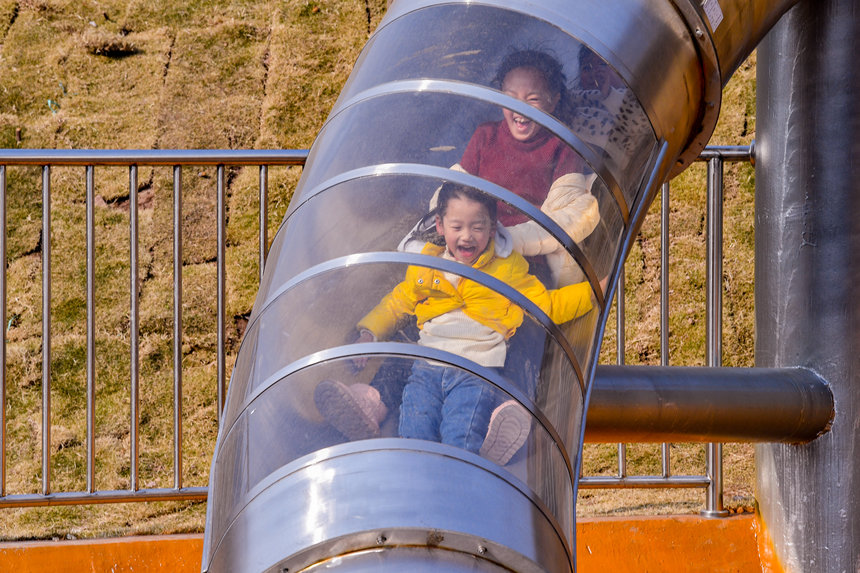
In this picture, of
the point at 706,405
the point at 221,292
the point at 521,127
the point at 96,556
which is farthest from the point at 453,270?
the point at 96,556

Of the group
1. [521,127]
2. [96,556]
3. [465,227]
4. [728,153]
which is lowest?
[96,556]

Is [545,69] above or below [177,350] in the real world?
above

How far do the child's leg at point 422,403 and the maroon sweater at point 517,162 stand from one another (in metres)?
0.34

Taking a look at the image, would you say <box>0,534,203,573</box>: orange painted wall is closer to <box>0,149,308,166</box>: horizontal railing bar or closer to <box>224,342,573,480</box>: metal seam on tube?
<box>0,149,308,166</box>: horizontal railing bar

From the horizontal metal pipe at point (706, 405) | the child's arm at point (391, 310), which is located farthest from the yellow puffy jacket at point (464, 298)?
the horizontal metal pipe at point (706, 405)

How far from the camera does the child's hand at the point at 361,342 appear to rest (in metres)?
1.38

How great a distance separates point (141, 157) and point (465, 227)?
2.04 metres

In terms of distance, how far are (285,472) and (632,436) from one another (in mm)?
1554

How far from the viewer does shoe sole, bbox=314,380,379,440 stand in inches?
51.6

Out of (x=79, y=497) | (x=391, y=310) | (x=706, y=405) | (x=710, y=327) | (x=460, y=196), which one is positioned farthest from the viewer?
(x=710, y=327)

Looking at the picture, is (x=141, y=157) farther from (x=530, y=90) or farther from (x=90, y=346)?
(x=530, y=90)

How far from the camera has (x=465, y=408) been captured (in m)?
1.36

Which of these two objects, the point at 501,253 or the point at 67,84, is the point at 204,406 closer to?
the point at 67,84

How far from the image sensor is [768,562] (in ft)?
9.58
